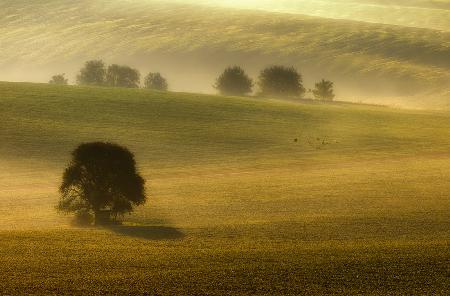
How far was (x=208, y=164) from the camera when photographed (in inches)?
2037

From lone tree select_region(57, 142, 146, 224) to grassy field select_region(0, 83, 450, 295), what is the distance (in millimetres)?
796

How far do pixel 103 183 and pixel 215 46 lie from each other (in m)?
105

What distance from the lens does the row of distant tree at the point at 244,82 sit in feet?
326

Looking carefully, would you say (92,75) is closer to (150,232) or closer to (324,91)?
(324,91)

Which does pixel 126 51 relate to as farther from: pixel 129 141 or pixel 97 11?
pixel 129 141

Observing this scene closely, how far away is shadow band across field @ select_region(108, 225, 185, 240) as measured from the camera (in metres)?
29.4

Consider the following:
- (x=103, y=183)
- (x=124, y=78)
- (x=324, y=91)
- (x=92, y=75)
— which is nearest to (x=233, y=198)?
(x=103, y=183)

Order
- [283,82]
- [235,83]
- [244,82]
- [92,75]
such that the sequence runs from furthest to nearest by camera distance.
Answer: [92,75]
[244,82]
[235,83]
[283,82]

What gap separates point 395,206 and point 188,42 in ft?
347

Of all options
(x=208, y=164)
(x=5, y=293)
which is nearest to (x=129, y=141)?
(x=208, y=164)

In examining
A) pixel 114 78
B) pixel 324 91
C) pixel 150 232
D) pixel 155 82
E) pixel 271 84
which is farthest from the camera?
pixel 155 82

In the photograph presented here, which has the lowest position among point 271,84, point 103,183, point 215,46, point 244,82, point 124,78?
point 103,183

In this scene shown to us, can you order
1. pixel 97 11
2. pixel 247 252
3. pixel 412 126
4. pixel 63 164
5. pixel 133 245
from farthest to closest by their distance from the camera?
pixel 97 11, pixel 412 126, pixel 63 164, pixel 133 245, pixel 247 252

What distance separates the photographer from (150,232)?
101 feet
